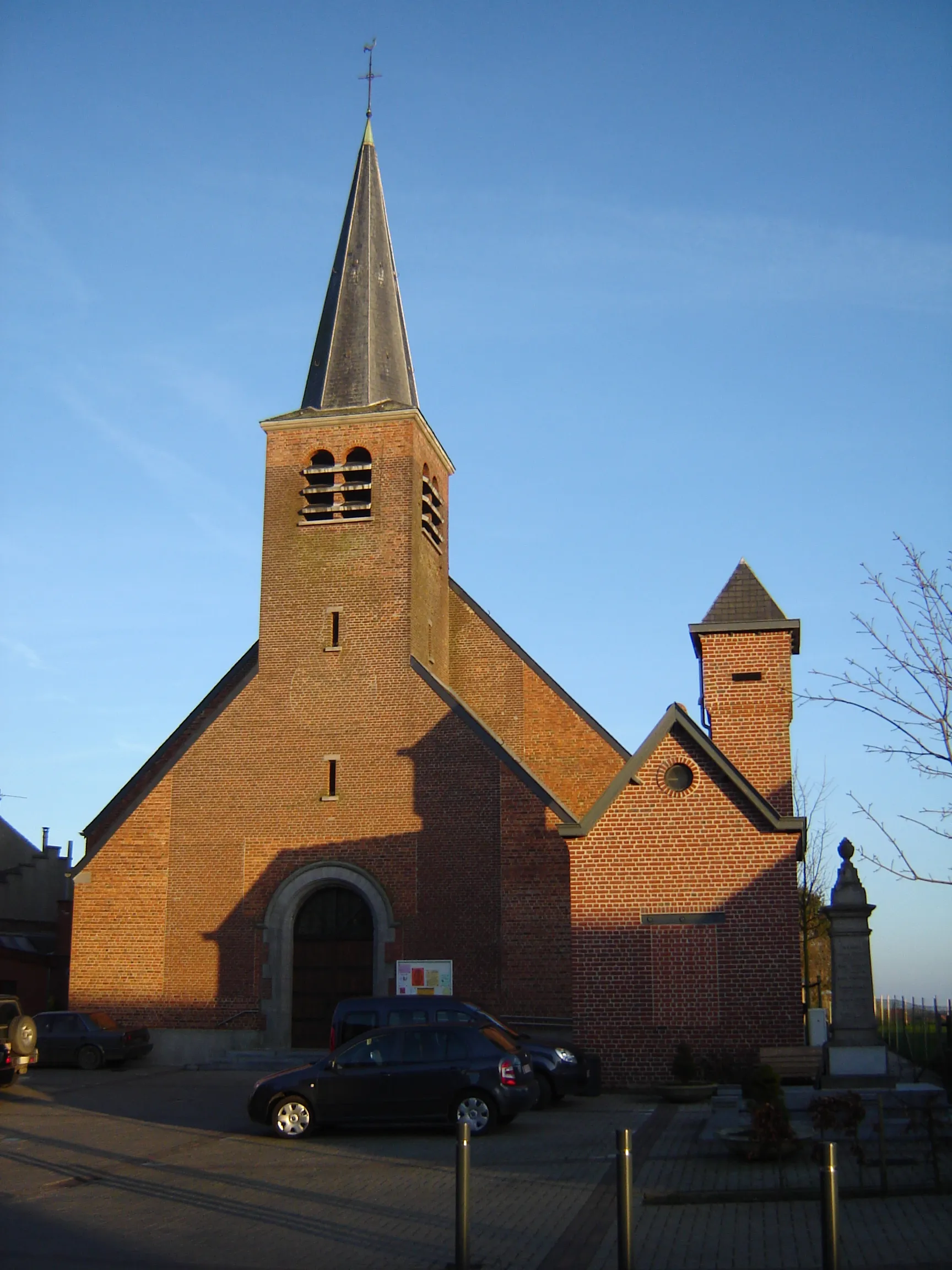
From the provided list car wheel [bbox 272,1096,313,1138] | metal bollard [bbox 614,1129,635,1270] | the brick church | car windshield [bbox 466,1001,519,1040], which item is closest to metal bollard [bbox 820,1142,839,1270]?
metal bollard [bbox 614,1129,635,1270]

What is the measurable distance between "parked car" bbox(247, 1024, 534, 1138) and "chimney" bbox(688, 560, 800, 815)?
336 inches

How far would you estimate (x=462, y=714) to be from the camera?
26.5m

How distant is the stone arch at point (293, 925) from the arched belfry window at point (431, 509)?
26.4ft

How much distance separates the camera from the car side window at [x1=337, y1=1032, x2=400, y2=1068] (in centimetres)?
1536

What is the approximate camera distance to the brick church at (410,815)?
2036cm

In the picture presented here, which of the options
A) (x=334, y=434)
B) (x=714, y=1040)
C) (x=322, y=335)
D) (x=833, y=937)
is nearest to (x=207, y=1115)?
(x=714, y=1040)

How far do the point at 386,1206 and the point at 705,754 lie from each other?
11.0 m

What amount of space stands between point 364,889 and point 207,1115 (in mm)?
8480

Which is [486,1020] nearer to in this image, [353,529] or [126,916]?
[126,916]

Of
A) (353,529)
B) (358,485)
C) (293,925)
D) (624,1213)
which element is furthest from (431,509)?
(624,1213)

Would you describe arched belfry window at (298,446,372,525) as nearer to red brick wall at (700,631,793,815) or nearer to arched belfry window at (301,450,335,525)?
arched belfry window at (301,450,335,525)

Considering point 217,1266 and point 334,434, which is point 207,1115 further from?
point 334,434

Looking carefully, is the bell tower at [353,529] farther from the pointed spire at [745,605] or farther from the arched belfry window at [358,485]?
the pointed spire at [745,605]

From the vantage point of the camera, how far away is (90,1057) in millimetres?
24828
